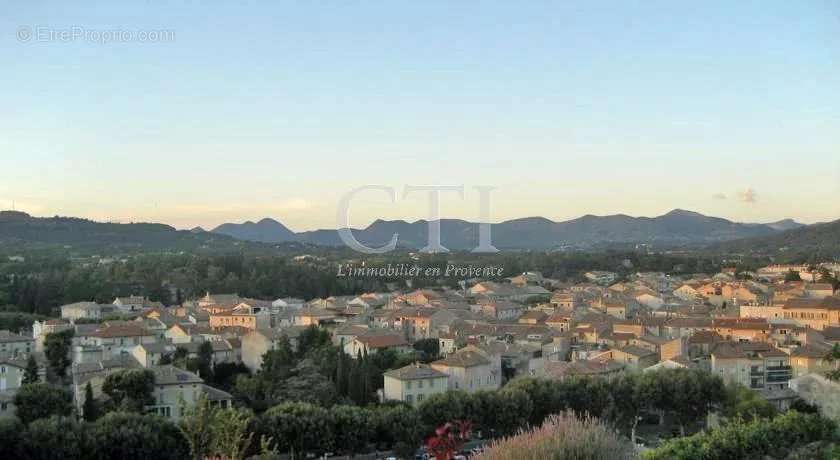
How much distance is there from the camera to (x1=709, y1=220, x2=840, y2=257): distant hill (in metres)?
103

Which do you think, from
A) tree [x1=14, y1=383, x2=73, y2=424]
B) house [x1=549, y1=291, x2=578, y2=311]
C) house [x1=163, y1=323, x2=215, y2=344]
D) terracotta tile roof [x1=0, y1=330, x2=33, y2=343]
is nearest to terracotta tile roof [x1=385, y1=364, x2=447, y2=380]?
tree [x1=14, y1=383, x2=73, y2=424]

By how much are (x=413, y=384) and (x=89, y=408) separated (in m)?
8.58

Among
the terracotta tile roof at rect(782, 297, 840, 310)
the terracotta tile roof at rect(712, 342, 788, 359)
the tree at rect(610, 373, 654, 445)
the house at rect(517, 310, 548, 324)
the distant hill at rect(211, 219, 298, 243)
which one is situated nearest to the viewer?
the tree at rect(610, 373, 654, 445)

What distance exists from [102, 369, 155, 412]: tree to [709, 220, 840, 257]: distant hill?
296 feet

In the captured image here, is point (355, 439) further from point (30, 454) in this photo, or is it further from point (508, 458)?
point (508, 458)

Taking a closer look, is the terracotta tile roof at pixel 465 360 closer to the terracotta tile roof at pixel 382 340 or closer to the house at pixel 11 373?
the terracotta tile roof at pixel 382 340

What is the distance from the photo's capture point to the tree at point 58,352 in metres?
28.2

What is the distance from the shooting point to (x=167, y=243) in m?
117

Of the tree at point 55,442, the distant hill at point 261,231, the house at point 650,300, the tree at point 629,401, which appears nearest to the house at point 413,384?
the tree at point 629,401

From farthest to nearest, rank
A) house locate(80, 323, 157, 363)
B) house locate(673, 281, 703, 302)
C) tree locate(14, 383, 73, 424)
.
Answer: house locate(673, 281, 703, 302) < house locate(80, 323, 157, 363) < tree locate(14, 383, 73, 424)

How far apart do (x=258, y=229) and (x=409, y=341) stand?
513ft

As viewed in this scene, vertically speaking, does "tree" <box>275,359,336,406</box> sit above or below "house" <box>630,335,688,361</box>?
below

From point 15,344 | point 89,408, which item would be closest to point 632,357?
point 89,408

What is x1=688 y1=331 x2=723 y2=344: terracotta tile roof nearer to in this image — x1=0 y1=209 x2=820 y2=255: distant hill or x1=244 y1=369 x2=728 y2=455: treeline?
x1=244 y1=369 x2=728 y2=455: treeline
